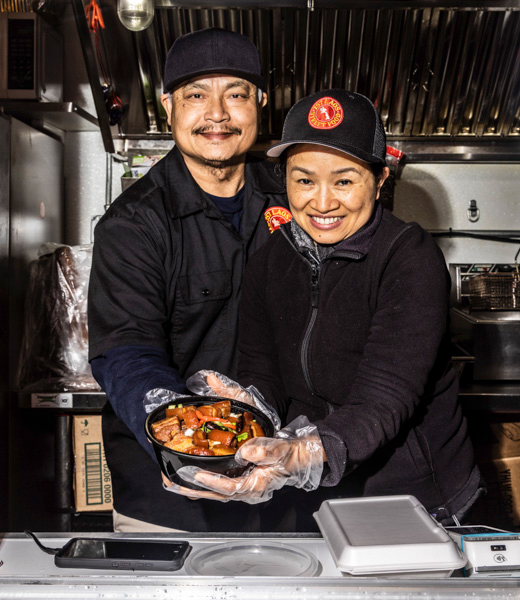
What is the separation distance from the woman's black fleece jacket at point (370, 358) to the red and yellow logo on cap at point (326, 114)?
26cm

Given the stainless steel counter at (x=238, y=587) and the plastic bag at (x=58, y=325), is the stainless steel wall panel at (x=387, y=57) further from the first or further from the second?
the stainless steel counter at (x=238, y=587)

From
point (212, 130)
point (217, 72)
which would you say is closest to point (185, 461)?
point (212, 130)

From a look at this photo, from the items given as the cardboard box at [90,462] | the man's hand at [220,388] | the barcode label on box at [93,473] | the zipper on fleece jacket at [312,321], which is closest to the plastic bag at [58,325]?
the cardboard box at [90,462]

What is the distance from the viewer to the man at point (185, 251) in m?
1.96

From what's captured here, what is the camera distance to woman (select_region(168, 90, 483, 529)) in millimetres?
1446

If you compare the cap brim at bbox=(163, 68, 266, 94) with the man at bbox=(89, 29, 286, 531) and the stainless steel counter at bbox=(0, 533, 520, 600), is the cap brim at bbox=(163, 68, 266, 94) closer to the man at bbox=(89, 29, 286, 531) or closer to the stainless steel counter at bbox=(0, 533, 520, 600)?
the man at bbox=(89, 29, 286, 531)

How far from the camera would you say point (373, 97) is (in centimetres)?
327

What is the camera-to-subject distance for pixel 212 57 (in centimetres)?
202

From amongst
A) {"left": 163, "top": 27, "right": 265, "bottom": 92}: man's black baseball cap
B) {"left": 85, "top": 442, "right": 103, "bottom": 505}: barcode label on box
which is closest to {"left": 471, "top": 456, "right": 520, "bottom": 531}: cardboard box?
{"left": 85, "top": 442, "right": 103, "bottom": 505}: barcode label on box

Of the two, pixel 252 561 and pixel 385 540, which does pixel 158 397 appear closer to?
pixel 252 561

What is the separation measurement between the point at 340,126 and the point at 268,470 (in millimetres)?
808

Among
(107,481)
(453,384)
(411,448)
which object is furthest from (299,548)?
(107,481)

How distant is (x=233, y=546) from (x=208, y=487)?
0.12m

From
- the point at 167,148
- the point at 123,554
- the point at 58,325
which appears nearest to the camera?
the point at 123,554
